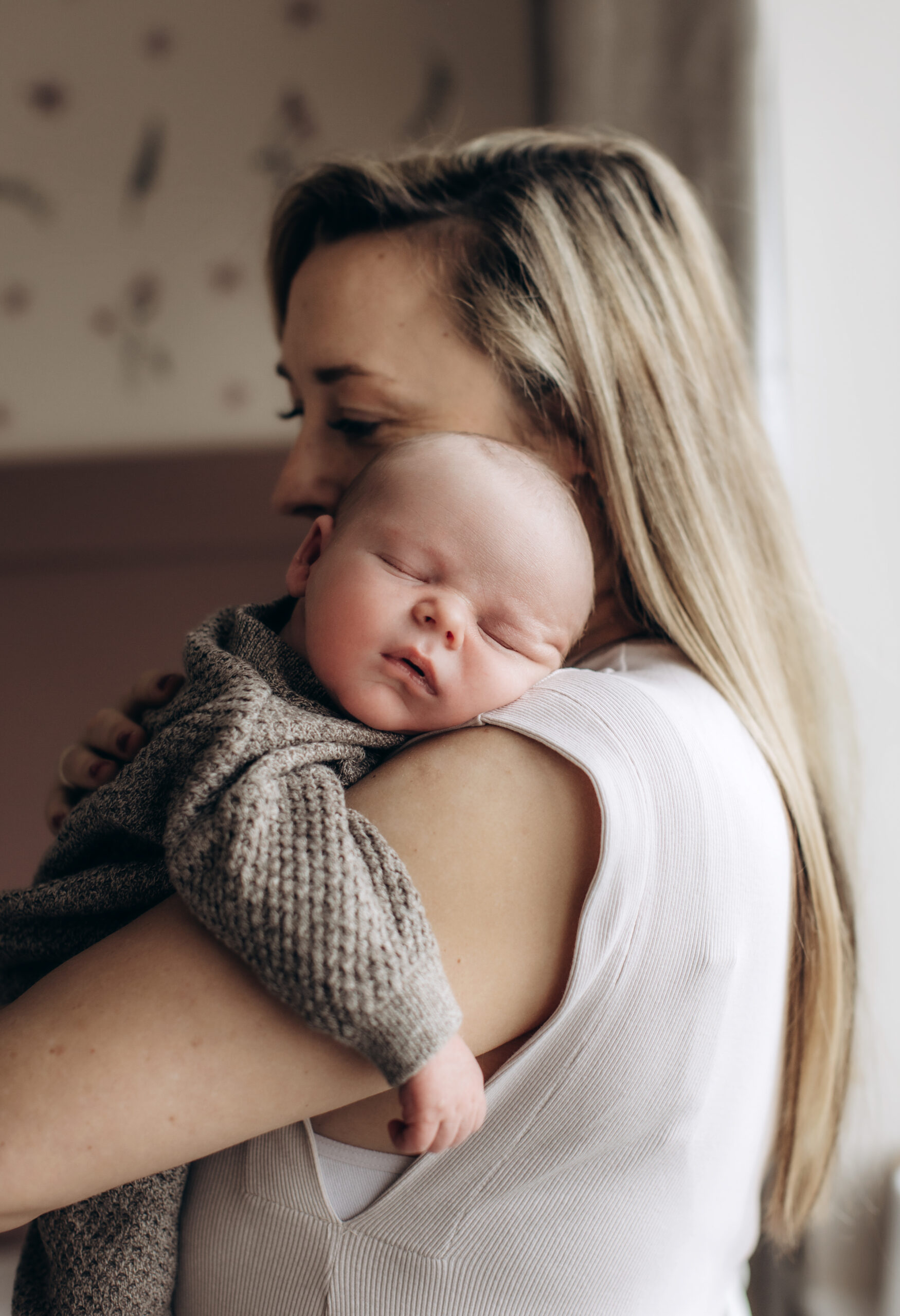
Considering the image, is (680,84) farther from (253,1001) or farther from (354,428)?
(253,1001)

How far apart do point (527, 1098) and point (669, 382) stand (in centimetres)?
73

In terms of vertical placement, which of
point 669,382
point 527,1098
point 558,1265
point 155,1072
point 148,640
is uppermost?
point 669,382

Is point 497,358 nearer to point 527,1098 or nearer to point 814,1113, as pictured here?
point 527,1098

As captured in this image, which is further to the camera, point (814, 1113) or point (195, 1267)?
point (814, 1113)

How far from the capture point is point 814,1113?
3.37 feet

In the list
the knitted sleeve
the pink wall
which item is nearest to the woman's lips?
the knitted sleeve

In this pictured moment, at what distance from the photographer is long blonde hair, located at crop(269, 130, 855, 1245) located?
36.9 inches

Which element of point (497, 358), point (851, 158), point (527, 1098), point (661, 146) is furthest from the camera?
point (661, 146)

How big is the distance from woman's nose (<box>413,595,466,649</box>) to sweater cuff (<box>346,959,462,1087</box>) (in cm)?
28

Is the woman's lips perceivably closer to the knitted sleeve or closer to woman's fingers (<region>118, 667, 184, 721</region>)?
the knitted sleeve

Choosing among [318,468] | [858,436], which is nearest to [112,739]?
[318,468]

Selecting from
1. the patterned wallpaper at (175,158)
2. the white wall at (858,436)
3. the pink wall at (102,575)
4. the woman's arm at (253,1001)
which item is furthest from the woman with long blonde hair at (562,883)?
the patterned wallpaper at (175,158)

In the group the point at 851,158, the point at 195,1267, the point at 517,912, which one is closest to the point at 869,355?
the point at 851,158

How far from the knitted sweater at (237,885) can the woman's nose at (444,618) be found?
97mm
